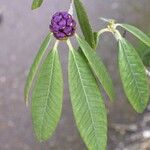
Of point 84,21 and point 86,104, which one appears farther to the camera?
point 84,21

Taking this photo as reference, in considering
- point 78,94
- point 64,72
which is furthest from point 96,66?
point 64,72

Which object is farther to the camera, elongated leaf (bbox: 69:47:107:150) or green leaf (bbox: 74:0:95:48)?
green leaf (bbox: 74:0:95:48)

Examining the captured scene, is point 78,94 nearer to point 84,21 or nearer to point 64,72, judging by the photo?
point 84,21

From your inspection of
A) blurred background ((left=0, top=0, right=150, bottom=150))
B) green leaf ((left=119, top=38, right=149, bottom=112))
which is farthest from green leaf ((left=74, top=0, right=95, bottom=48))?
blurred background ((left=0, top=0, right=150, bottom=150))

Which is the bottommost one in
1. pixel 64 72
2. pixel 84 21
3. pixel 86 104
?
pixel 64 72

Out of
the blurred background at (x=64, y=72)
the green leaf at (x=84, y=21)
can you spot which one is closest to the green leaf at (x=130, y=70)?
the green leaf at (x=84, y=21)

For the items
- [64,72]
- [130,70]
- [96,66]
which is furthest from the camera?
[64,72]

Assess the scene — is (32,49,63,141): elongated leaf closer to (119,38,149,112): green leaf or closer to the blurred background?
(119,38,149,112): green leaf
